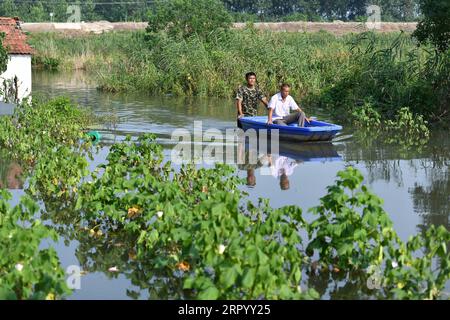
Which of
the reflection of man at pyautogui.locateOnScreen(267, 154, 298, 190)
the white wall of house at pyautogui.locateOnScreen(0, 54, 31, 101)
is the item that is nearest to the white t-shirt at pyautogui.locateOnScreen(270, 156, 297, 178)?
the reflection of man at pyautogui.locateOnScreen(267, 154, 298, 190)

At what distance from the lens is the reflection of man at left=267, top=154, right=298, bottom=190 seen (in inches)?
536

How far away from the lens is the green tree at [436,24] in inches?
774

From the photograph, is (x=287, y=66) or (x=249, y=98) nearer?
(x=249, y=98)

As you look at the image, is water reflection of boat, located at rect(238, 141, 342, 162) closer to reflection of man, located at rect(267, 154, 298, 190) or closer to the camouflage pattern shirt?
reflection of man, located at rect(267, 154, 298, 190)

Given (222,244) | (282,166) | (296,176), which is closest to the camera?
(222,244)

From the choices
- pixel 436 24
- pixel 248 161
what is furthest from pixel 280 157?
pixel 436 24

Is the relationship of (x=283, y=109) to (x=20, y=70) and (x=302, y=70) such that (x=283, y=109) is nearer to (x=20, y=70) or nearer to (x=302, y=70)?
(x=20, y=70)

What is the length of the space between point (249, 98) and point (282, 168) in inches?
183

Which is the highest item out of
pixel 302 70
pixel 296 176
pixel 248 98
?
pixel 302 70

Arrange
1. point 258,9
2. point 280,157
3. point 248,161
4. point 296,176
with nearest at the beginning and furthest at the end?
1. point 296,176
2. point 248,161
3. point 280,157
4. point 258,9

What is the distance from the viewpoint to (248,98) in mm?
19281

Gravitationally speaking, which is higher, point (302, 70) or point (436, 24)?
point (436, 24)

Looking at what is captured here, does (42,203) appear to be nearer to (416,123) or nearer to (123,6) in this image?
(416,123)

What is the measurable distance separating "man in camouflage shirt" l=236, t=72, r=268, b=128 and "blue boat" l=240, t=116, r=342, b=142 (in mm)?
694
